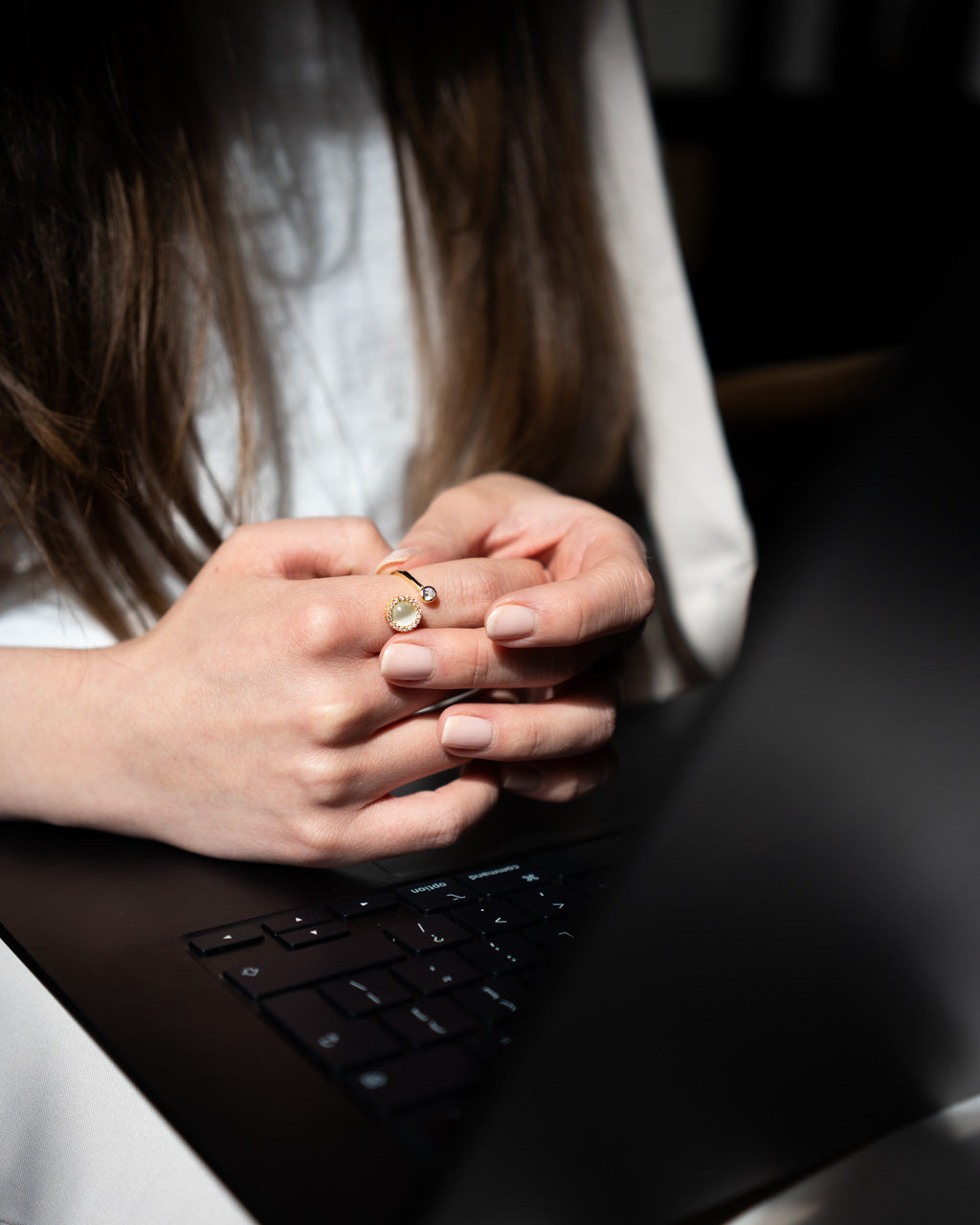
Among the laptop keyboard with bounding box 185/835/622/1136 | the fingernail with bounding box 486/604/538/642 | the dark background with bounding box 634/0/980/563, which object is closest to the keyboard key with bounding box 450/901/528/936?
the laptop keyboard with bounding box 185/835/622/1136

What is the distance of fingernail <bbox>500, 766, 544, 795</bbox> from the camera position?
43 cm

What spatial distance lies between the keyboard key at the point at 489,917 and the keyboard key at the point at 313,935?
0.12 feet

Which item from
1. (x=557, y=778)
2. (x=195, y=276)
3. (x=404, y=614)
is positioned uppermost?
(x=195, y=276)

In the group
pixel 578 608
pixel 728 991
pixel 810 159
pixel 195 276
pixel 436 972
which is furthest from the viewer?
pixel 810 159

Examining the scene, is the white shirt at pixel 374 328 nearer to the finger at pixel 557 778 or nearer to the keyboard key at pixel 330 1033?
the finger at pixel 557 778

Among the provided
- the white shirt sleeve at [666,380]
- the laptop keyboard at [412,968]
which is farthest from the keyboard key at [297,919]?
the white shirt sleeve at [666,380]

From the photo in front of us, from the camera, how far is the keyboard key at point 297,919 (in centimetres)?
33

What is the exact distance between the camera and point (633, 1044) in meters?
0.20

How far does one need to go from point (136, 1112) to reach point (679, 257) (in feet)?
2.33

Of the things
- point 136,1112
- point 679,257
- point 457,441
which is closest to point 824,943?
point 136,1112

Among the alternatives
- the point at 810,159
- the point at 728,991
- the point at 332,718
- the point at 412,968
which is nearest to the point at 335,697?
the point at 332,718

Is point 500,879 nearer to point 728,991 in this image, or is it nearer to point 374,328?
point 728,991

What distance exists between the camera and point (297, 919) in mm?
333

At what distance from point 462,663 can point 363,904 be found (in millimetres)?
98
